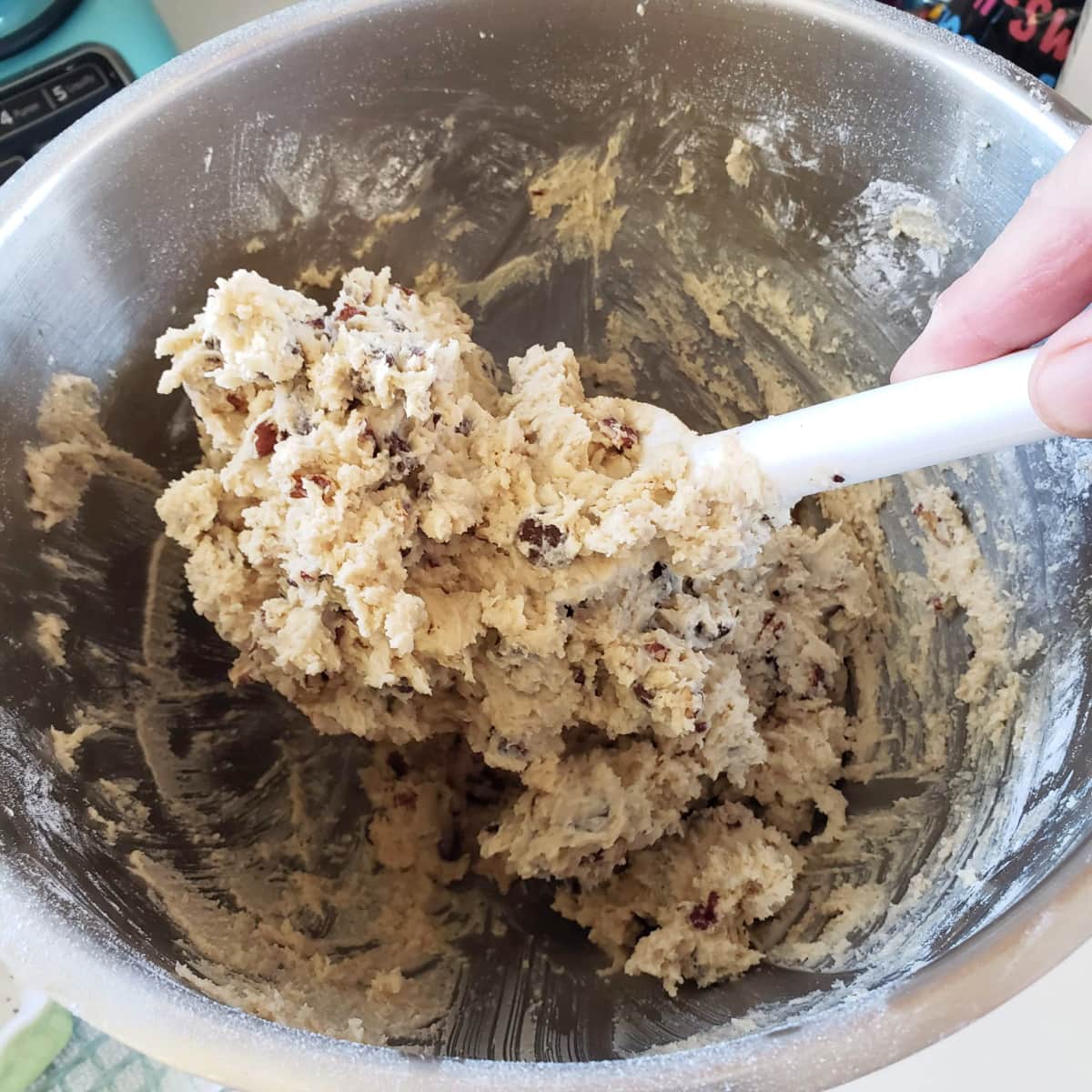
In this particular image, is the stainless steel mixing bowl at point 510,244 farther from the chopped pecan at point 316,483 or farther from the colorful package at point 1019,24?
the colorful package at point 1019,24

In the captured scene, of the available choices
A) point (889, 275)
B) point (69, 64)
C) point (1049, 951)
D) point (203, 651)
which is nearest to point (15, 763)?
point (203, 651)

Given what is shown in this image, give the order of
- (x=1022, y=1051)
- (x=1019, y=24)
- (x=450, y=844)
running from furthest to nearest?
1. (x=1019, y=24)
2. (x=450, y=844)
3. (x=1022, y=1051)

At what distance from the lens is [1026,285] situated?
1.00 metres

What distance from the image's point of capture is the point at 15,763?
967mm

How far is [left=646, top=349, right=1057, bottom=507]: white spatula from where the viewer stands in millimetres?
883

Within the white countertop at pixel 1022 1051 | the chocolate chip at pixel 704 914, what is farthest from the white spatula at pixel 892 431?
the white countertop at pixel 1022 1051

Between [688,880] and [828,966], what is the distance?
252mm

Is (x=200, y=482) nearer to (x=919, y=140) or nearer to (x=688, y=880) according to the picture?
(x=688, y=880)

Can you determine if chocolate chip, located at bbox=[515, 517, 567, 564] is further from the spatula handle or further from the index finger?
the index finger

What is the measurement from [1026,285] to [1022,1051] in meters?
0.92

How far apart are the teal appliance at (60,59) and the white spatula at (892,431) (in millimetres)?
1100

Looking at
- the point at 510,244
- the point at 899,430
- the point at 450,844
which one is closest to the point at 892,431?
the point at 899,430

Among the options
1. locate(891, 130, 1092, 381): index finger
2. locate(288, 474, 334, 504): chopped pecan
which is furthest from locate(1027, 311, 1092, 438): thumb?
locate(288, 474, 334, 504): chopped pecan

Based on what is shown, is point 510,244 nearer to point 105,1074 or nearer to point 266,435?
point 266,435
